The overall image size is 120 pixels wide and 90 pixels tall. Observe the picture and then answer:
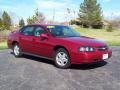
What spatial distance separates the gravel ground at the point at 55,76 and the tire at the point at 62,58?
0.21m

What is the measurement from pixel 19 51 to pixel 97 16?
57336 millimetres

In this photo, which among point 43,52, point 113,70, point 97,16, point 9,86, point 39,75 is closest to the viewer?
point 9,86

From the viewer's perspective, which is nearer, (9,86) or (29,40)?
(9,86)

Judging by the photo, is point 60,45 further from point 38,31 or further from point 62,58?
point 38,31

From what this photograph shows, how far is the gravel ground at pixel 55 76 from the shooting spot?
7793 mm

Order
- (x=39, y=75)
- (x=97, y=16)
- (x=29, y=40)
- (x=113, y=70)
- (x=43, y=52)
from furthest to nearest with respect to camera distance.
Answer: (x=97, y=16) < (x=29, y=40) < (x=43, y=52) < (x=113, y=70) < (x=39, y=75)

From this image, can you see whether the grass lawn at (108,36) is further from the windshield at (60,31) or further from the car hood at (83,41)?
the car hood at (83,41)

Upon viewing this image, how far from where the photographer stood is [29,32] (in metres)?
12.1

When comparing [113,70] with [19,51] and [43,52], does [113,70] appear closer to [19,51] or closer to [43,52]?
[43,52]

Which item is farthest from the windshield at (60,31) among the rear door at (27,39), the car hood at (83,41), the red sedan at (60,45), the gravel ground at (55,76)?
the gravel ground at (55,76)

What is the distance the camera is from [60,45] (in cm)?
1033

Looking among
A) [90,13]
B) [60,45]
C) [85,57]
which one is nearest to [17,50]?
[60,45]

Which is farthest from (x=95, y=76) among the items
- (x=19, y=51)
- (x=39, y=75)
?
(x=19, y=51)

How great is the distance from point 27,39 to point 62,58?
86.5 inches
